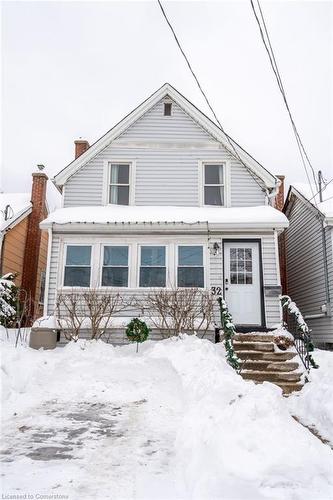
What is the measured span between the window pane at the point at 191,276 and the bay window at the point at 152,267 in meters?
0.52

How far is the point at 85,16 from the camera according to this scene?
6.75m

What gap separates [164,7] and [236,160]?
7.47m

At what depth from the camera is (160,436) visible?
13.7ft

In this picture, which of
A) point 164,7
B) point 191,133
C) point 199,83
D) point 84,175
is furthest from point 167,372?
point 191,133

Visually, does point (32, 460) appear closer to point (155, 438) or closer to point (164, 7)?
point (155, 438)

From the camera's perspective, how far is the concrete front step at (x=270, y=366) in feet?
27.4

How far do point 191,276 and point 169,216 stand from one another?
197 cm

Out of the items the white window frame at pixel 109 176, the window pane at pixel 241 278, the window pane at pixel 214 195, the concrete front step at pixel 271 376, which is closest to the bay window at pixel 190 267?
the window pane at pixel 241 278

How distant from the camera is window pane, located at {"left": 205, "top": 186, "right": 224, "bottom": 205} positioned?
514 inches

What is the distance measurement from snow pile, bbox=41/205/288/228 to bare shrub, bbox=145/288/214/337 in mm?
2158

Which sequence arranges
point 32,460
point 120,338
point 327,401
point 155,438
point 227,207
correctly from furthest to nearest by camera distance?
point 227,207 < point 120,338 < point 327,401 < point 155,438 < point 32,460

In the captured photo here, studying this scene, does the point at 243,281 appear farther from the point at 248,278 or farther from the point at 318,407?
the point at 318,407

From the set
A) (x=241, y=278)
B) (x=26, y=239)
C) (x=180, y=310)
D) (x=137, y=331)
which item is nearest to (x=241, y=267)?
(x=241, y=278)

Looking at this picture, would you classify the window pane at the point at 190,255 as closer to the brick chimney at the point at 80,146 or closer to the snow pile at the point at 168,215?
the snow pile at the point at 168,215
